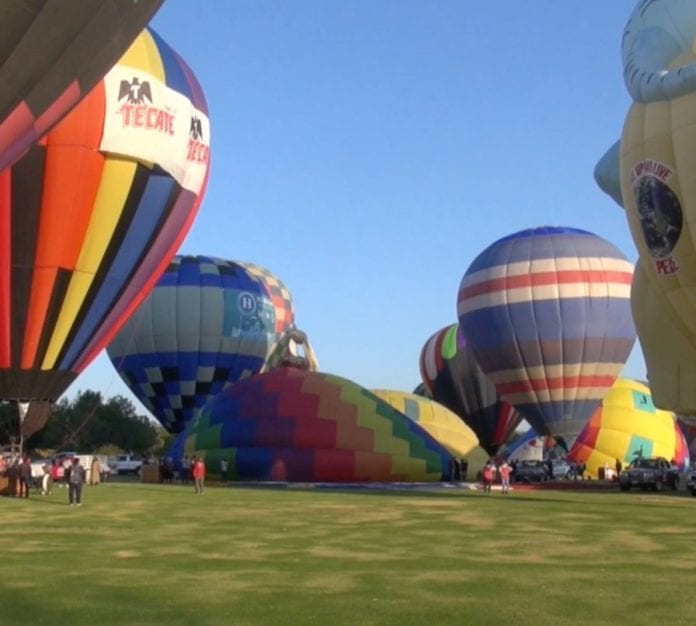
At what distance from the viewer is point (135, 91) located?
2447cm

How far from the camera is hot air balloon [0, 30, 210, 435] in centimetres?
2275

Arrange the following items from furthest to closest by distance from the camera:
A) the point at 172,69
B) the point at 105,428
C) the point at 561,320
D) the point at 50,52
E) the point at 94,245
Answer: the point at 105,428 → the point at 561,320 → the point at 172,69 → the point at 94,245 → the point at 50,52

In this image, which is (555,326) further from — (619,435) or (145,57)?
(145,57)

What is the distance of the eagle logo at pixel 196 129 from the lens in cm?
2658

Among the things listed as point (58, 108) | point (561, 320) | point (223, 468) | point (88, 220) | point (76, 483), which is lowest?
point (76, 483)

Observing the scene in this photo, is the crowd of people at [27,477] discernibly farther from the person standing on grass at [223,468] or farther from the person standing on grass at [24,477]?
the person standing on grass at [223,468]

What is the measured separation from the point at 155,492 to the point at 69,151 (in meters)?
7.97

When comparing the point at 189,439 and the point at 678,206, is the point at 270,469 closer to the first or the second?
the point at 189,439

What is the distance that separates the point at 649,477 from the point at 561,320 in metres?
8.38

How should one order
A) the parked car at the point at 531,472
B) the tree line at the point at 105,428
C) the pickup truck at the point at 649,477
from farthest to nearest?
the tree line at the point at 105,428 → the parked car at the point at 531,472 → the pickup truck at the point at 649,477

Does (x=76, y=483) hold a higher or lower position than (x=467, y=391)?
lower

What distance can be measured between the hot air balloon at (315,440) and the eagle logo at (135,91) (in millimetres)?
9611

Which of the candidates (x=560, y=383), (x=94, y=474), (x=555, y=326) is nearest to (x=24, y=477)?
(x=94, y=474)

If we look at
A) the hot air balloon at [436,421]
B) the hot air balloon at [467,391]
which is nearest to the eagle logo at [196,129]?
the hot air balloon at [436,421]
